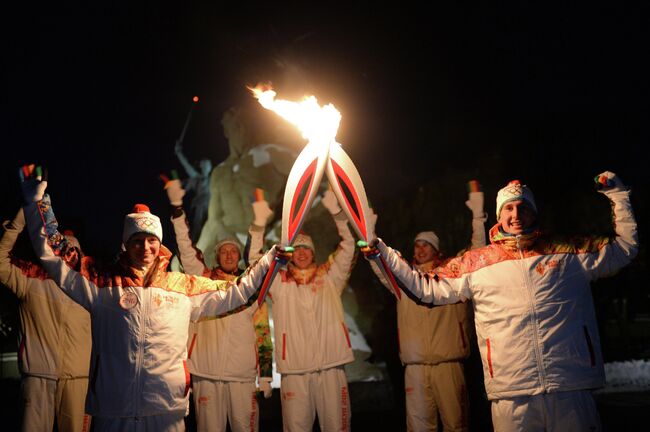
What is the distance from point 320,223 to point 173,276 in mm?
7631

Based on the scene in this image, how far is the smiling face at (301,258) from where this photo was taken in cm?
461

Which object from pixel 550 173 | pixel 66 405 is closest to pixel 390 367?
pixel 66 405

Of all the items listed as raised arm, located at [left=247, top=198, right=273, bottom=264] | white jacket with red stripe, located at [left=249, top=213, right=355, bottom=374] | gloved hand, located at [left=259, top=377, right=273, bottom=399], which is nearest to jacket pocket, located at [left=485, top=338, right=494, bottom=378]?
white jacket with red stripe, located at [left=249, top=213, right=355, bottom=374]

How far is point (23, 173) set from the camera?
2895 millimetres

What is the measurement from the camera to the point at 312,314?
4.39 metres

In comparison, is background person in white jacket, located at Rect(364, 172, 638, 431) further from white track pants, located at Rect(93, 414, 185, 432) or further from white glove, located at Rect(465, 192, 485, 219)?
white track pants, located at Rect(93, 414, 185, 432)

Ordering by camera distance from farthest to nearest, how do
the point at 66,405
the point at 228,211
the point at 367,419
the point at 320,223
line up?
the point at 228,211, the point at 320,223, the point at 367,419, the point at 66,405

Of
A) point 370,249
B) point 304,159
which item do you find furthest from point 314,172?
point 370,249

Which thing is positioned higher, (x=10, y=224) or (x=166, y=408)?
(x=10, y=224)

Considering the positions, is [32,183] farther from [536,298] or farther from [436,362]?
[436,362]

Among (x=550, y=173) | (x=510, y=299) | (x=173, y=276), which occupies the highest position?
(x=550, y=173)

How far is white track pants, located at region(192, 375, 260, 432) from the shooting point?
160 inches

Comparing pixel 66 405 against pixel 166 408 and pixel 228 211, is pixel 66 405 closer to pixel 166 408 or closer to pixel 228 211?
pixel 166 408

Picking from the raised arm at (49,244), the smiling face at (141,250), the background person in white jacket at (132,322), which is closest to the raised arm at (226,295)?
the background person in white jacket at (132,322)
